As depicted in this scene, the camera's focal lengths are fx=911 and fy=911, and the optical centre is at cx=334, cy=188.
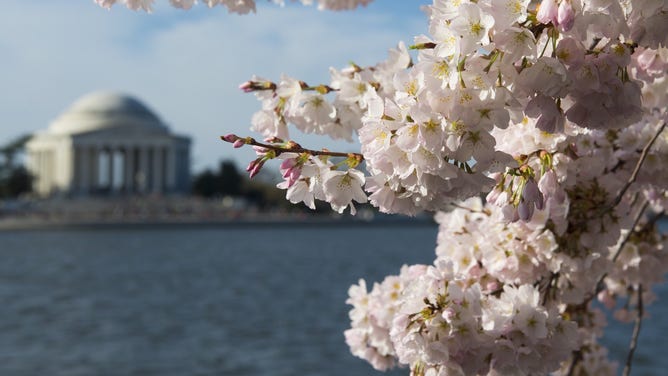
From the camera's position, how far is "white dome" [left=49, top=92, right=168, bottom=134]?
9575 centimetres

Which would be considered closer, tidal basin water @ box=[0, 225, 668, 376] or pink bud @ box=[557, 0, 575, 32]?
pink bud @ box=[557, 0, 575, 32]

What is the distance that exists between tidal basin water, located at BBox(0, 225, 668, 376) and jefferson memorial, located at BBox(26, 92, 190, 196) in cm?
4756

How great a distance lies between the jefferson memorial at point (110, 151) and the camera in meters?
94.8

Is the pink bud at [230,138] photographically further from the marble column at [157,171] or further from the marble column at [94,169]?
the marble column at [94,169]

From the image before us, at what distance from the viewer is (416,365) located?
2.64 metres

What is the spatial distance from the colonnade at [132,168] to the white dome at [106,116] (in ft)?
7.66

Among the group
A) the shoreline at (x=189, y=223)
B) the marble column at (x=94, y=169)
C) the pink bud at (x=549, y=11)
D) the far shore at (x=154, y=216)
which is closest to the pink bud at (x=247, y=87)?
the pink bud at (x=549, y=11)

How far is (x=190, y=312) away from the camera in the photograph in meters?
23.0

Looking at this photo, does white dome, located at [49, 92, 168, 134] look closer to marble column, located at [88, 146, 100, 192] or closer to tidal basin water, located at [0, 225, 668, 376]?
marble column, located at [88, 146, 100, 192]

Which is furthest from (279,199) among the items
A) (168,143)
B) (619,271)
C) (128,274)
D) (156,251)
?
(619,271)

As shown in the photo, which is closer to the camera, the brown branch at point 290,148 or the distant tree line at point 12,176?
the brown branch at point 290,148

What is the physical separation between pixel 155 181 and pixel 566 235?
318ft

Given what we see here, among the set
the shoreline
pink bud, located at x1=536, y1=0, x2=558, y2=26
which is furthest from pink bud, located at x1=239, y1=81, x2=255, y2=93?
the shoreline

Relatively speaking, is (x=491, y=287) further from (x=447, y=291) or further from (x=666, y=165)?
(x=666, y=165)
